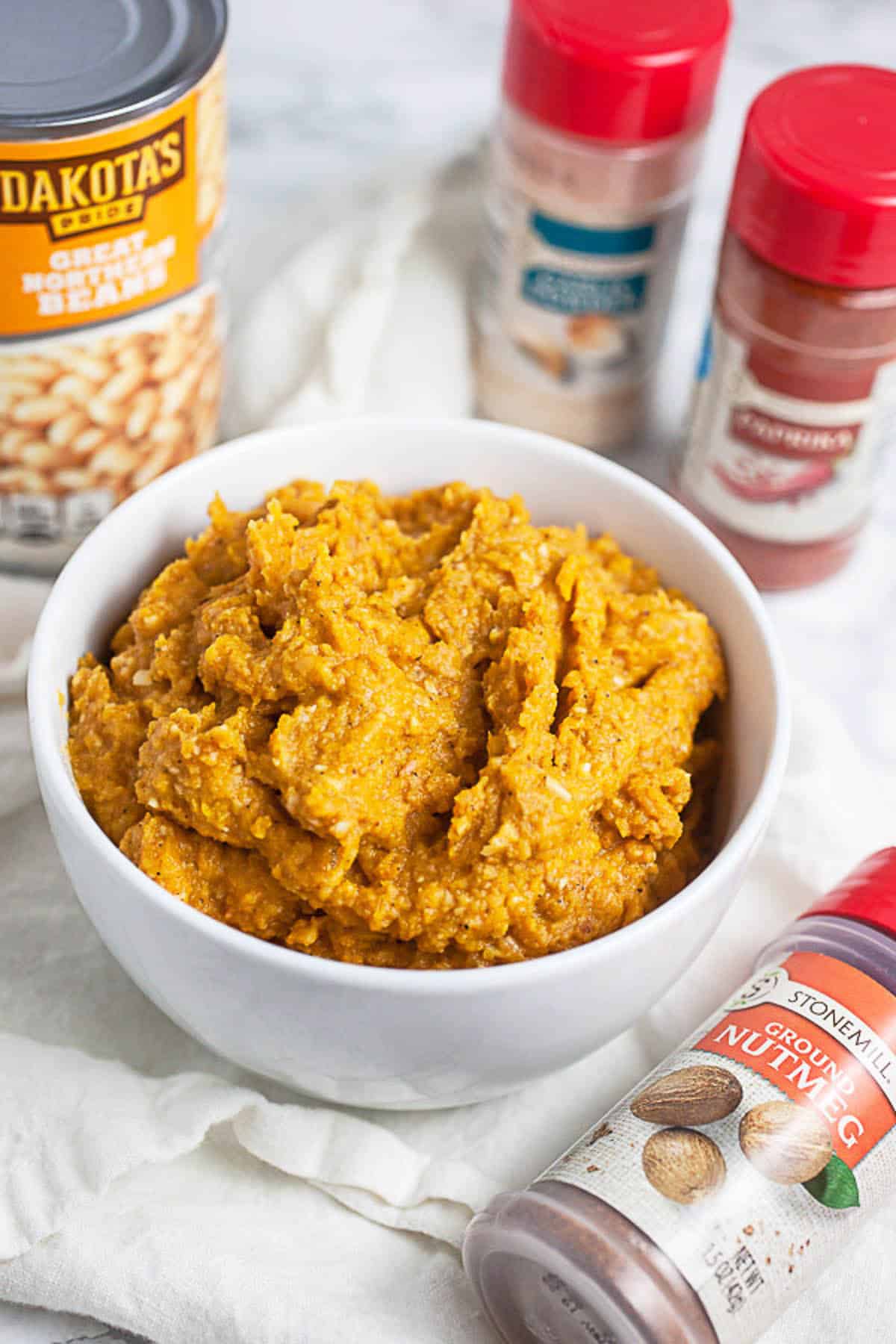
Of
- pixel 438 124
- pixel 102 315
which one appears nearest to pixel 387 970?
pixel 102 315

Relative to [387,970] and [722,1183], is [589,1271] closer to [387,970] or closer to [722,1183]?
[722,1183]

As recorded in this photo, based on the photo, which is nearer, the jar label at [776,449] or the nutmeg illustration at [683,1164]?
the nutmeg illustration at [683,1164]

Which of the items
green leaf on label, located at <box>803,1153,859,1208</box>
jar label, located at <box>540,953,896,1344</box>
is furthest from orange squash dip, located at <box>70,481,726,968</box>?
green leaf on label, located at <box>803,1153,859,1208</box>

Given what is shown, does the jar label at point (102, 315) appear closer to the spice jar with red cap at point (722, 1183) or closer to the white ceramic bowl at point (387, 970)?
the white ceramic bowl at point (387, 970)

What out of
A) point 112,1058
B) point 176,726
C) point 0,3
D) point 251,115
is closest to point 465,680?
point 176,726

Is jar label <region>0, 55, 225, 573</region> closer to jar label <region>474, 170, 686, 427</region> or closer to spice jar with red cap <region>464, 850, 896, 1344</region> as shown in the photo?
jar label <region>474, 170, 686, 427</region>

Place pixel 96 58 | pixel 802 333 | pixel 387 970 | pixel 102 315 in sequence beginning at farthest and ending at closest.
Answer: pixel 802 333 < pixel 102 315 < pixel 96 58 < pixel 387 970

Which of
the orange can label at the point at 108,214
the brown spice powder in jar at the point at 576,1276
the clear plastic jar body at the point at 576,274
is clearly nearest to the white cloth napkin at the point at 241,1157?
the brown spice powder in jar at the point at 576,1276
